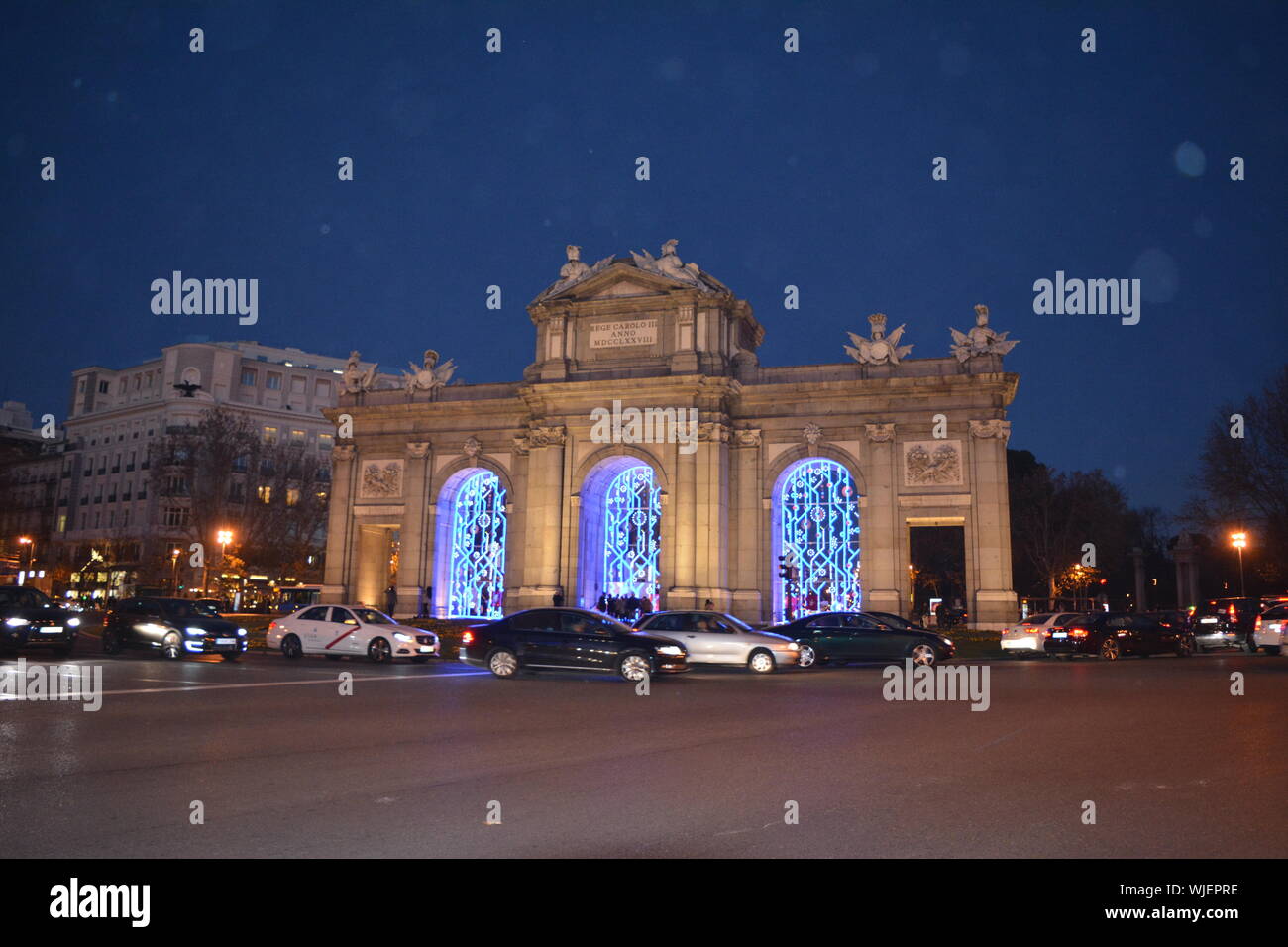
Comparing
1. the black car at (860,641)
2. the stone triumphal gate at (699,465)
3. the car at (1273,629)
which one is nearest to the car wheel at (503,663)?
the black car at (860,641)

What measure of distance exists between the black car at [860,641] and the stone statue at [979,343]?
1454 centimetres

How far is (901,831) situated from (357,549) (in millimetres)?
39303

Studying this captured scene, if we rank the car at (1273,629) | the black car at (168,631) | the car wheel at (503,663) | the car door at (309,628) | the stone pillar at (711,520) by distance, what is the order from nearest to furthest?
the car wheel at (503,663) < the black car at (168,631) < the car door at (309,628) < the car at (1273,629) < the stone pillar at (711,520)

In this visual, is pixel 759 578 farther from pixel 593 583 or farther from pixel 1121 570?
pixel 1121 570

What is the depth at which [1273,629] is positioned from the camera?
28.2 metres

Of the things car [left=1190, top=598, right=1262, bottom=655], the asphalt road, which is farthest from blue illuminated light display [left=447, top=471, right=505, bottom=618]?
car [left=1190, top=598, right=1262, bottom=655]

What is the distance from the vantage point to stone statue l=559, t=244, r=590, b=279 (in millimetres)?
40531

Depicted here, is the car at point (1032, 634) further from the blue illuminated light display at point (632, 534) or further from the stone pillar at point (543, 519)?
the stone pillar at point (543, 519)

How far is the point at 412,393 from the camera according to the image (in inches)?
1730

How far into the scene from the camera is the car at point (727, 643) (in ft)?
76.1

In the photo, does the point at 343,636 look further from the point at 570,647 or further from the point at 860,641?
the point at 860,641

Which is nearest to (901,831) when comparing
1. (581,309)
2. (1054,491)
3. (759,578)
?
(759,578)

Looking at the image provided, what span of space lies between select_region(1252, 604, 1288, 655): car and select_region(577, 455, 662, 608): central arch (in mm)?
20059

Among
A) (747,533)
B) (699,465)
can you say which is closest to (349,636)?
(699,465)
